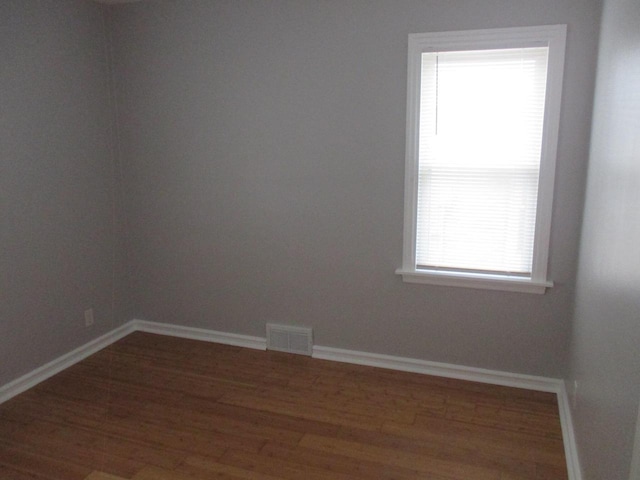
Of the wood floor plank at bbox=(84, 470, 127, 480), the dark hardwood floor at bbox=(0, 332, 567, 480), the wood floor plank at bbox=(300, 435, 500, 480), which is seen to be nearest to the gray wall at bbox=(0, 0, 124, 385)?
the dark hardwood floor at bbox=(0, 332, 567, 480)

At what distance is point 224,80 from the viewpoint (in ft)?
11.2

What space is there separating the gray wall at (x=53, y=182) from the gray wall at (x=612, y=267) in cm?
318

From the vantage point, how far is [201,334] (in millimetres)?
3889

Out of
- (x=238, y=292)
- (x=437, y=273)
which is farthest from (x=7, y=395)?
(x=437, y=273)

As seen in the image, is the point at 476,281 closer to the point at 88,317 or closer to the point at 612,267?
the point at 612,267

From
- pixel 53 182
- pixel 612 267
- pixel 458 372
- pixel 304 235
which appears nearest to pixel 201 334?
pixel 304 235

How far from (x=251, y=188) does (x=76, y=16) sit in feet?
5.47

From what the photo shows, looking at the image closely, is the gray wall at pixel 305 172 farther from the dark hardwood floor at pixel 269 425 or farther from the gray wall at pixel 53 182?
the dark hardwood floor at pixel 269 425

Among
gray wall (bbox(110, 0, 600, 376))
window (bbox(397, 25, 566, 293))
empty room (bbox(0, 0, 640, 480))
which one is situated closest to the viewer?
empty room (bbox(0, 0, 640, 480))

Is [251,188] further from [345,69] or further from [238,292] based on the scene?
[345,69]

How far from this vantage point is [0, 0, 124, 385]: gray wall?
2951mm

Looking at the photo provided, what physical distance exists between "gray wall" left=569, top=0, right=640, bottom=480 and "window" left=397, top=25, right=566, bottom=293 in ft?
1.02

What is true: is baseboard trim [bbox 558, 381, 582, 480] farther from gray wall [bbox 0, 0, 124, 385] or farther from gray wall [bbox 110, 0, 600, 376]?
gray wall [bbox 0, 0, 124, 385]

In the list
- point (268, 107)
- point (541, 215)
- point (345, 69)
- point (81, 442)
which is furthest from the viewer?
point (268, 107)
